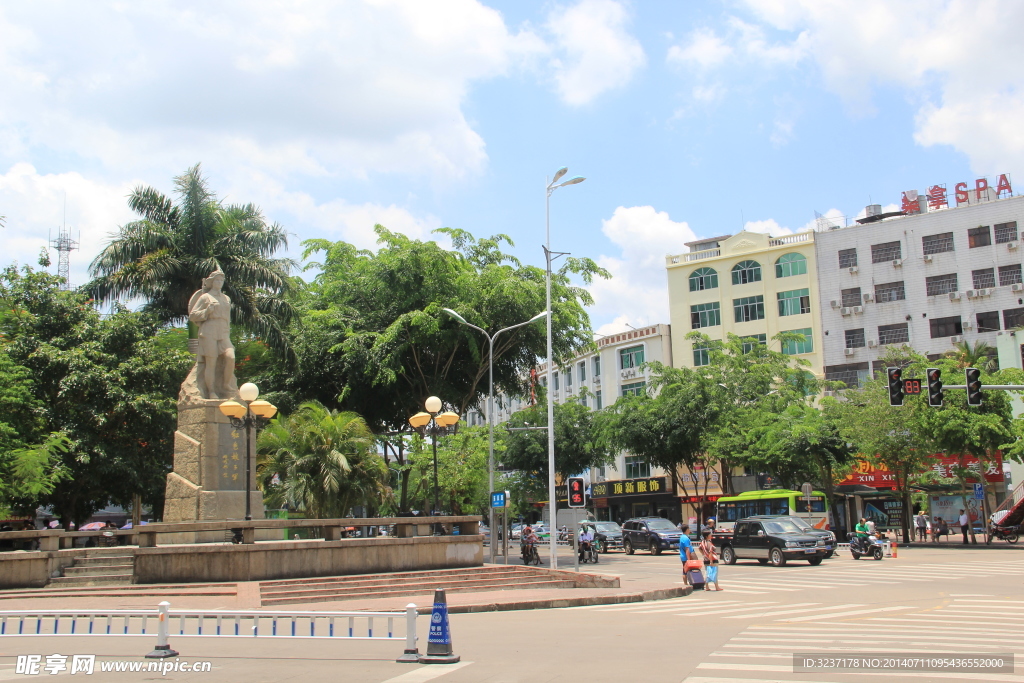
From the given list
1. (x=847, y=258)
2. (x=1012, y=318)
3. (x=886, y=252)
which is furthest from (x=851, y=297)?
(x=1012, y=318)

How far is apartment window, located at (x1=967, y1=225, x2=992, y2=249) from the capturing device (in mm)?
50688

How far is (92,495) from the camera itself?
30812mm

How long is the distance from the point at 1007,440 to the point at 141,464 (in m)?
33.2

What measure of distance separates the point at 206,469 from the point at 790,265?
144ft

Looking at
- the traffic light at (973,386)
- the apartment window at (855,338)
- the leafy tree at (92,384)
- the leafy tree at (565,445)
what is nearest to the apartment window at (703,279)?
the apartment window at (855,338)

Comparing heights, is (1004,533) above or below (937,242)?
below

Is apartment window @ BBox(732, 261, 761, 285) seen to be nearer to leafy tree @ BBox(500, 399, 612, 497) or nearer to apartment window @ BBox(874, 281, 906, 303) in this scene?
apartment window @ BBox(874, 281, 906, 303)

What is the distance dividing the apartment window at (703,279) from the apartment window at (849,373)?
9.35m

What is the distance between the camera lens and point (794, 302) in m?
56.2

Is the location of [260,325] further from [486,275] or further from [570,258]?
[570,258]

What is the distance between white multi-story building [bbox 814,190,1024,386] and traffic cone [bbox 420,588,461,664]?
44.7 m

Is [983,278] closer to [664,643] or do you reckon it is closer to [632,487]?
[632,487]

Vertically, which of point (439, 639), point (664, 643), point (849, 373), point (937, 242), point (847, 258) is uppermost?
point (937, 242)

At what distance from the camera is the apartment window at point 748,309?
5712 cm
